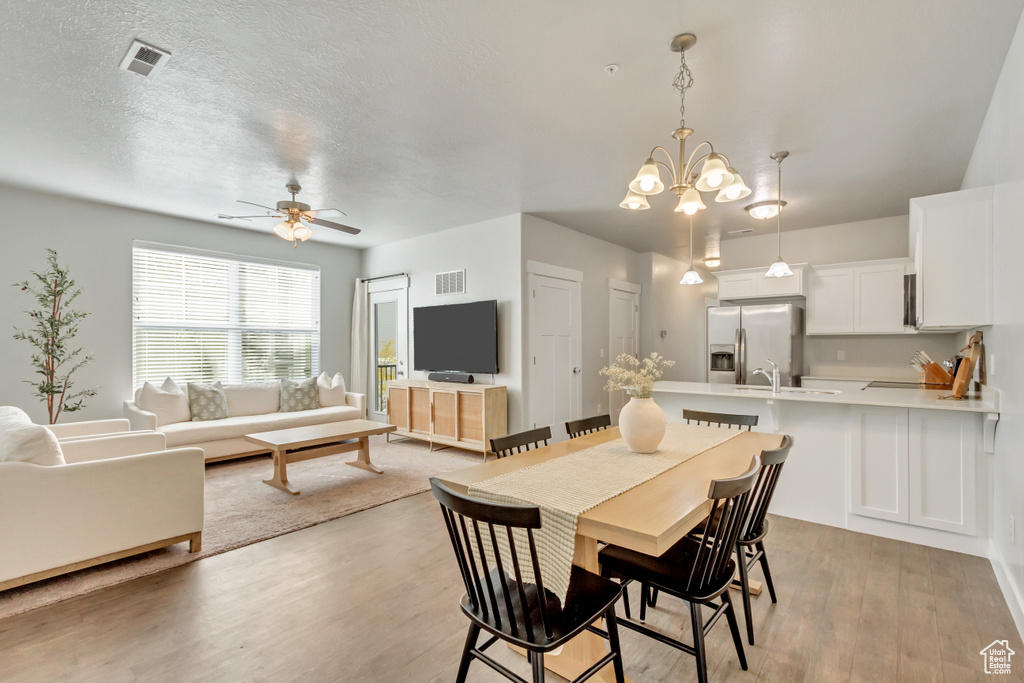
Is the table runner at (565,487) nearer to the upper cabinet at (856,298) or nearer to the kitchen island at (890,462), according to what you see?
the kitchen island at (890,462)

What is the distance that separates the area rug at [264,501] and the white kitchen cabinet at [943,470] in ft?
11.6

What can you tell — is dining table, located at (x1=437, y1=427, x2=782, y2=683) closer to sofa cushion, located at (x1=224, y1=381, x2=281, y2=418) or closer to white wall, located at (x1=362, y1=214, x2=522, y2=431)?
white wall, located at (x1=362, y1=214, x2=522, y2=431)

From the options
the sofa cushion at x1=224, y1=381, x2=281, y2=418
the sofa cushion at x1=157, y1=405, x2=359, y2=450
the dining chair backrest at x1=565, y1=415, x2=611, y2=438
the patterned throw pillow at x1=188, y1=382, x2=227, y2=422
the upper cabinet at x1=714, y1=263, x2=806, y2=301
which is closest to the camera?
the dining chair backrest at x1=565, y1=415, x2=611, y2=438

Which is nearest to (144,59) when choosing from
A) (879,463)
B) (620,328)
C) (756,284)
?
(879,463)

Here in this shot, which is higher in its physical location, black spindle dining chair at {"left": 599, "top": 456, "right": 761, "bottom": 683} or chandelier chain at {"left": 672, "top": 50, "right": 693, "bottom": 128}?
chandelier chain at {"left": 672, "top": 50, "right": 693, "bottom": 128}

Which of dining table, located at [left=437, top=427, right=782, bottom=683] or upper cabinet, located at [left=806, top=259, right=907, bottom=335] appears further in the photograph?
upper cabinet, located at [left=806, top=259, right=907, bottom=335]

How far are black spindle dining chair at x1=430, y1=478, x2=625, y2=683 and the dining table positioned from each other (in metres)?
0.11

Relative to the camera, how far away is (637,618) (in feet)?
6.93

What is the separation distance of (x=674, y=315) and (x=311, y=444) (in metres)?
5.91

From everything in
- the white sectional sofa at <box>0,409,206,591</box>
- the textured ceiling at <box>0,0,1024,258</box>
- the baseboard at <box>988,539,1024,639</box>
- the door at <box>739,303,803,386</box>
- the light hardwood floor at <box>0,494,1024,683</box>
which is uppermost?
the textured ceiling at <box>0,0,1024,258</box>

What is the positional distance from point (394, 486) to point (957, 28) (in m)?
4.61

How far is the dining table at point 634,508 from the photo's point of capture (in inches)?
51.0

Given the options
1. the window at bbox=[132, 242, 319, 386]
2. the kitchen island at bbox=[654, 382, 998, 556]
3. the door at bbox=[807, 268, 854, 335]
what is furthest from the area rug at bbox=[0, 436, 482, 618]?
the door at bbox=[807, 268, 854, 335]

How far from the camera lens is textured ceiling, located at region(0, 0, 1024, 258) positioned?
208cm
